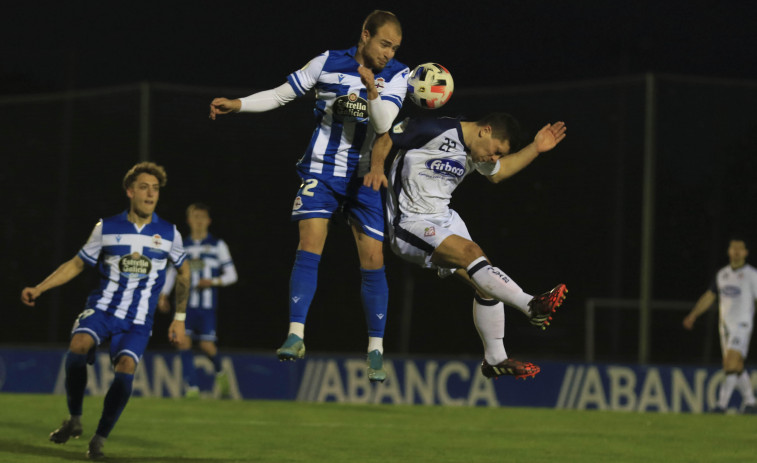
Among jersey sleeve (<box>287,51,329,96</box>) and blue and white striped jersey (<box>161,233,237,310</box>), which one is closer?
jersey sleeve (<box>287,51,329,96</box>)

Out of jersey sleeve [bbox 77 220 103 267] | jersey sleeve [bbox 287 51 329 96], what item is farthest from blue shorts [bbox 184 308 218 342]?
jersey sleeve [bbox 287 51 329 96]

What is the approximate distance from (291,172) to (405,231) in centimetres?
1064

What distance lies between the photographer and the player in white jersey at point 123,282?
28.2ft

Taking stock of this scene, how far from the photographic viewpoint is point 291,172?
18.3 meters

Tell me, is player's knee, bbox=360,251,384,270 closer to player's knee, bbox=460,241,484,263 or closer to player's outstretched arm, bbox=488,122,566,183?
player's knee, bbox=460,241,484,263

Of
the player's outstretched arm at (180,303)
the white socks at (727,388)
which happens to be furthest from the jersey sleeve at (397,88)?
the white socks at (727,388)

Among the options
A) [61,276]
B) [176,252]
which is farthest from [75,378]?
[176,252]

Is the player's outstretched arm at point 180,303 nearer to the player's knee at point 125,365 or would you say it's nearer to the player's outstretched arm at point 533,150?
the player's knee at point 125,365

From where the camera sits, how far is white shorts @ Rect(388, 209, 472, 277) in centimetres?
770

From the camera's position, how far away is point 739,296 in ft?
49.8

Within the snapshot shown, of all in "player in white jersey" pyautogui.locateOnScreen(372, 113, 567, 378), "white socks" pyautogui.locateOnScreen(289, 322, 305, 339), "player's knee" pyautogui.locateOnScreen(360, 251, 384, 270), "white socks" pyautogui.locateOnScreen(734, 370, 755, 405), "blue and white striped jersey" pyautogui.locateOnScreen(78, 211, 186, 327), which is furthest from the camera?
"white socks" pyautogui.locateOnScreen(734, 370, 755, 405)

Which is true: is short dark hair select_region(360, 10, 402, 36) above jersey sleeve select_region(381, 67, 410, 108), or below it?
above

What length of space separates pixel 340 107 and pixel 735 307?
897 cm

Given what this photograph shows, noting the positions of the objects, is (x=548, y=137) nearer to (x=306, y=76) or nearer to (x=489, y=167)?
(x=489, y=167)
